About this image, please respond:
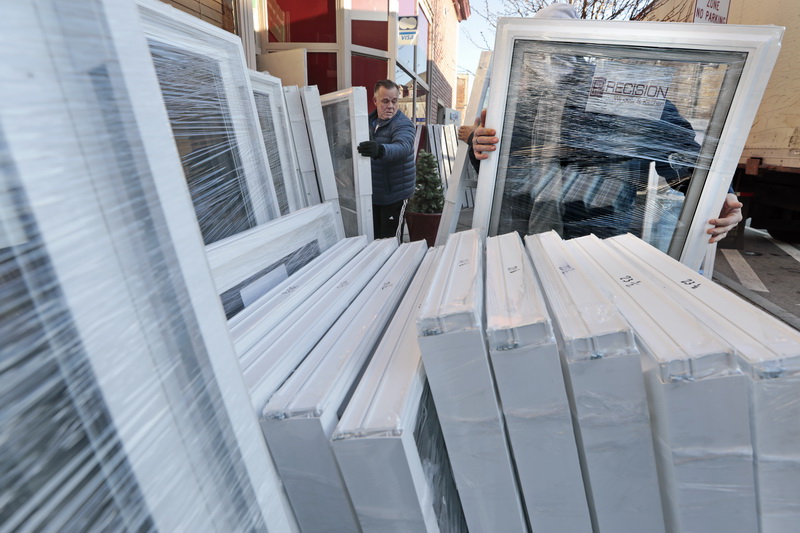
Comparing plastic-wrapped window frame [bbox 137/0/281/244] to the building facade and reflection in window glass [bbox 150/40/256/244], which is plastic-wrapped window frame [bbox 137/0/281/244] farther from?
the building facade

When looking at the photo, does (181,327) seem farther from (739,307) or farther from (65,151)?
(739,307)

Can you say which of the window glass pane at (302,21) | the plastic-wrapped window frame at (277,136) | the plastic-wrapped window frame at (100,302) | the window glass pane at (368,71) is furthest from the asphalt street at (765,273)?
the window glass pane at (302,21)

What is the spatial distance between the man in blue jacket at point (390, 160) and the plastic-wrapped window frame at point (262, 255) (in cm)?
193

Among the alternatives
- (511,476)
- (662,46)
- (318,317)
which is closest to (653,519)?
(511,476)

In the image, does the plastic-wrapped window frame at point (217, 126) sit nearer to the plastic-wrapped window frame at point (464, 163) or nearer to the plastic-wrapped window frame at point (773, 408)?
the plastic-wrapped window frame at point (464, 163)

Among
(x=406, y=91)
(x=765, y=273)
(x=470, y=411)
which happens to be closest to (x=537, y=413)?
(x=470, y=411)

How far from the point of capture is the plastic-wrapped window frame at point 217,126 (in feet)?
4.69

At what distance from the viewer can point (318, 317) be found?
4.26ft

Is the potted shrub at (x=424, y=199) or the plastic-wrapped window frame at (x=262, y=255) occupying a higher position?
the plastic-wrapped window frame at (x=262, y=255)

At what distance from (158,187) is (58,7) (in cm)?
18

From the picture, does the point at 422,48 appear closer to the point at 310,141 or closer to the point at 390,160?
the point at 390,160

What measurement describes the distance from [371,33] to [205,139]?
5822 millimetres

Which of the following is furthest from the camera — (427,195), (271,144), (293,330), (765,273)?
(427,195)

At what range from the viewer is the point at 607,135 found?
1.96 meters
